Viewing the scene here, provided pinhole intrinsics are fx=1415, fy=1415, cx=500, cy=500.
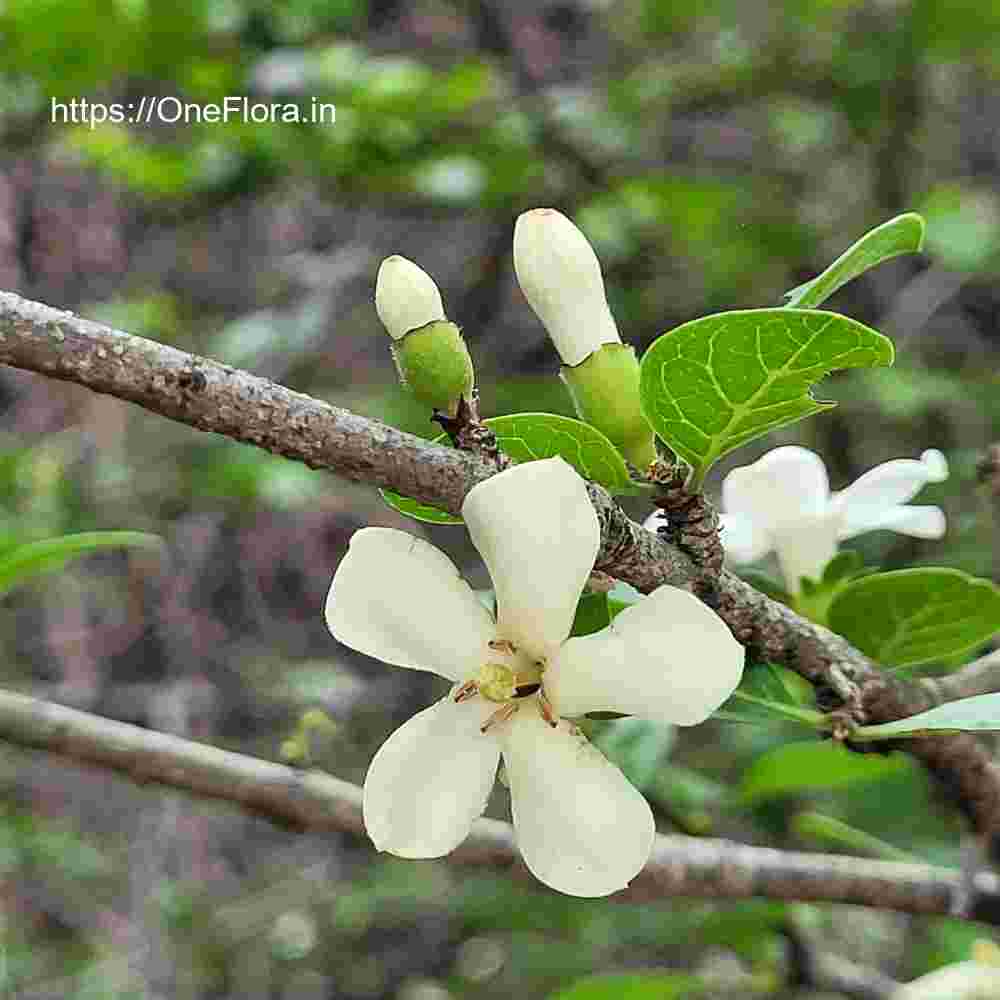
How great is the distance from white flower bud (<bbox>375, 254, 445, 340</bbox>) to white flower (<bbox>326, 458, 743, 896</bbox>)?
3.7 inches

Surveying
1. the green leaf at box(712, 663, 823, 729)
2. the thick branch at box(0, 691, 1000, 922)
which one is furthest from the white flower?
the thick branch at box(0, 691, 1000, 922)

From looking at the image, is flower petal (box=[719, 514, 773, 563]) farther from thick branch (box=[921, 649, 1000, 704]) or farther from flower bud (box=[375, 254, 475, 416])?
flower bud (box=[375, 254, 475, 416])

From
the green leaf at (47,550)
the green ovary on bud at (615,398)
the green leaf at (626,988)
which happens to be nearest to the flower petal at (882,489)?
the green ovary on bud at (615,398)

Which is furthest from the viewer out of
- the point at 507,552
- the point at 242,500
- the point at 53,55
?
the point at 242,500

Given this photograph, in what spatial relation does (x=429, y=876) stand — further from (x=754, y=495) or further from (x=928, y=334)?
(x=754, y=495)

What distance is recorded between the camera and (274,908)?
261 cm

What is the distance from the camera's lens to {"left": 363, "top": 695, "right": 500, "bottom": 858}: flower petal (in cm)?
63

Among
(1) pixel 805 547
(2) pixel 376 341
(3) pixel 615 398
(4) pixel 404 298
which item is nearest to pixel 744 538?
(1) pixel 805 547

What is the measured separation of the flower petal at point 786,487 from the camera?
90 cm

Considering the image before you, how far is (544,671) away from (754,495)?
306mm

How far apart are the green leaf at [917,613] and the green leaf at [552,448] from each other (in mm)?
203

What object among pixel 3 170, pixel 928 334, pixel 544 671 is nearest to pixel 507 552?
pixel 544 671

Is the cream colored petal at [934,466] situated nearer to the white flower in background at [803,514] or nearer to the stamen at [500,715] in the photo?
the white flower in background at [803,514]

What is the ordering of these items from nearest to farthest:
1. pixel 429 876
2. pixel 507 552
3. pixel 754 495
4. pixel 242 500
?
pixel 507 552 < pixel 754 495 < pixel 242 500 < pixel 429 876
